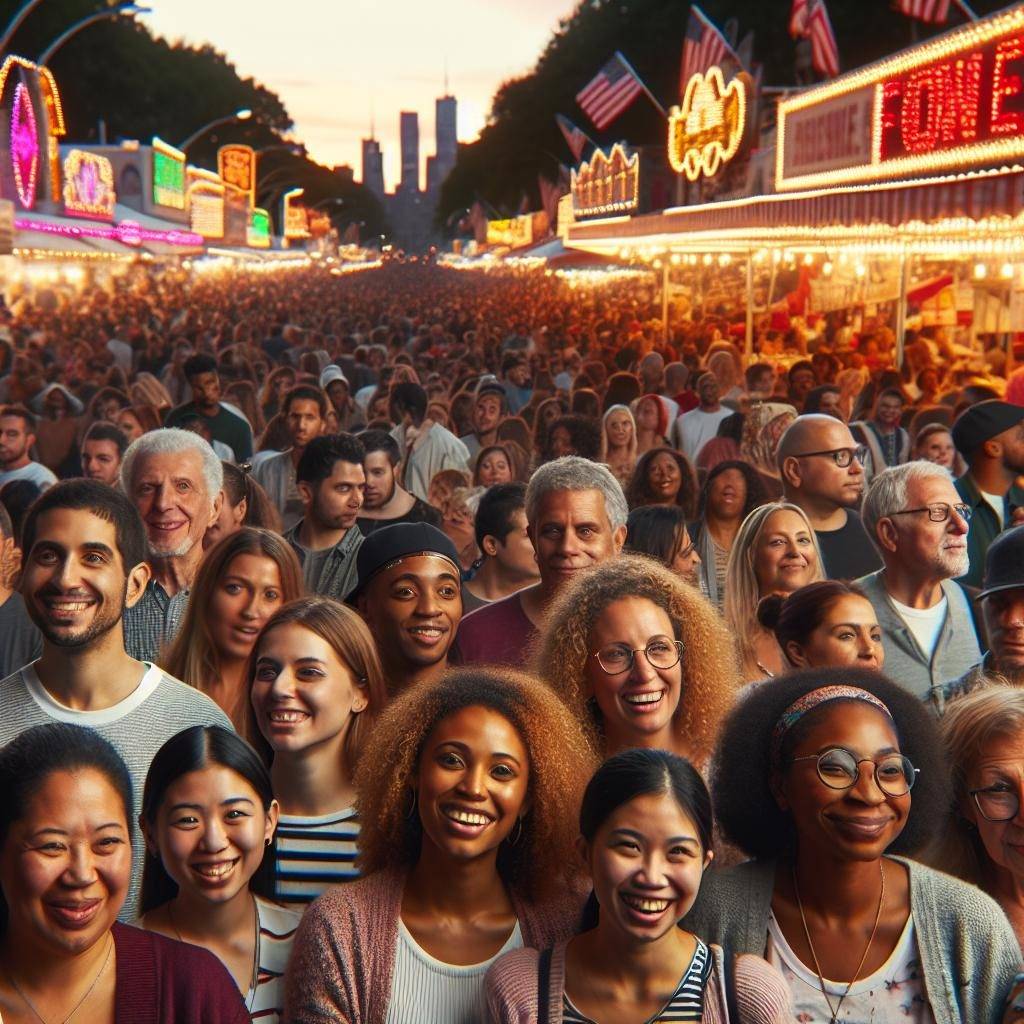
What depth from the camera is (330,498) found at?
7.09 metres

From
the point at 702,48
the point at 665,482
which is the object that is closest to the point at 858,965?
the point at 665,482

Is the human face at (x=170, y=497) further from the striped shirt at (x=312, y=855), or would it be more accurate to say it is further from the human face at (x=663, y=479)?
the human face at (x=663, y=479)

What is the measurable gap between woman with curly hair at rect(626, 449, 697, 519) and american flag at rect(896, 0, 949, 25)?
16.5 m

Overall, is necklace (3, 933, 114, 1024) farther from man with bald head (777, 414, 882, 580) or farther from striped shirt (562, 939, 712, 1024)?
man with bald head (777, 414, 882, 580)

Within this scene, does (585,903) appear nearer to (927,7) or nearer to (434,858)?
(434,858)

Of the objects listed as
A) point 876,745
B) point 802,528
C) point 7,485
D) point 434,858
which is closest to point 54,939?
point 434,858

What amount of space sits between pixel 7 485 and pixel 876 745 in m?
5.47

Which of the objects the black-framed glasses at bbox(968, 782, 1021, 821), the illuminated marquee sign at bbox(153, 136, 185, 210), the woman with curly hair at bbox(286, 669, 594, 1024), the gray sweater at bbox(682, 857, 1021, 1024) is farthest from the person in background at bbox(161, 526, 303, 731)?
the illuminated marquee sign at bbox(153, 136, 185, 210)

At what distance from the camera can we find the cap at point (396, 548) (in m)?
5.31

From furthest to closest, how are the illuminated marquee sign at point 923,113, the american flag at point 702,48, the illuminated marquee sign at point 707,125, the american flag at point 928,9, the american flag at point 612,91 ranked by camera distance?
the american flag at point 612,91
the american flag at point 702,48
the illuminated marquee sign at point 707,125
the american flag at point 928,9
the illuminated marquee sign at point 923,113

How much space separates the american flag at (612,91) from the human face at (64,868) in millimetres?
32526

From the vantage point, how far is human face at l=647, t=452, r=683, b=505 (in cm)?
809

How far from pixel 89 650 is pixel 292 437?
5.52 metres

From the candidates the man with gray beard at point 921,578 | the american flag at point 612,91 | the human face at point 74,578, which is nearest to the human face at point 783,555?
the man with gray beard at point 921,578
